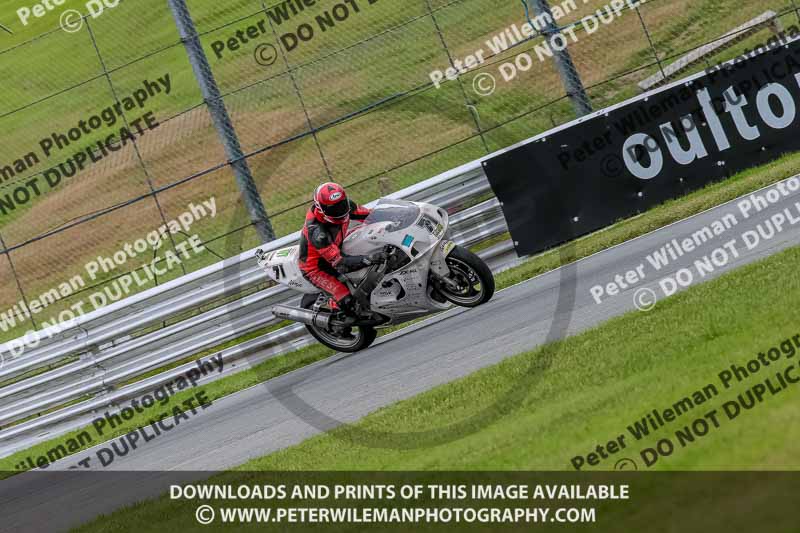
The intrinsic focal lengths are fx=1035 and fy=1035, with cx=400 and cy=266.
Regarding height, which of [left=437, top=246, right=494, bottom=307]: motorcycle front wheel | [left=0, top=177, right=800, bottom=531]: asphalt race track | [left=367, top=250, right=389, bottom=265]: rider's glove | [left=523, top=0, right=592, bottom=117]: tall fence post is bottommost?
[left=0, top=177, right=800, bottom=531]: asphalt race track

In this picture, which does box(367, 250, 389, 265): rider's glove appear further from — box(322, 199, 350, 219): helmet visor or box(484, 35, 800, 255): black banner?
box(484, 35, 800, 255): black banner

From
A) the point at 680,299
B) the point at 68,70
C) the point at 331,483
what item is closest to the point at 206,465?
the point at 331,483

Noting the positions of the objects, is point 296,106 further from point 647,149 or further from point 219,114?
point 647,149

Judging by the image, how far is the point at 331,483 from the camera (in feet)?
25.8

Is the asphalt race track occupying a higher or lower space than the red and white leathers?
lower

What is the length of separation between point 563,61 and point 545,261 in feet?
9.35

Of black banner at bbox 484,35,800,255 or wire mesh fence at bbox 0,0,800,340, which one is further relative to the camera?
wire mesh fence at bbox 0,0,800,340

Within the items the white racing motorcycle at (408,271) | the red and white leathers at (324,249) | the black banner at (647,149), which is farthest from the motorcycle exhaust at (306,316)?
the black banner at (647,149)

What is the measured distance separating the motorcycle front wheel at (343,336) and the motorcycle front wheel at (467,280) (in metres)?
1.32

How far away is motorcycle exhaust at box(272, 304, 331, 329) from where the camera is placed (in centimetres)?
1164

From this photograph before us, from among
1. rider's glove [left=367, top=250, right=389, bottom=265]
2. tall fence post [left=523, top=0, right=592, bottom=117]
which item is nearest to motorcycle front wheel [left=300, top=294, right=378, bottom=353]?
rider's glove [left=367, top=250, right=389, bottom=265]

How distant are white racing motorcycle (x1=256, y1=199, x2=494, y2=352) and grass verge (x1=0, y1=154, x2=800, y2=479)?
162 cm

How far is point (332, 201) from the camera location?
34.1ft

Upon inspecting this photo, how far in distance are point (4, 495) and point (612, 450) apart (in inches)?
306
